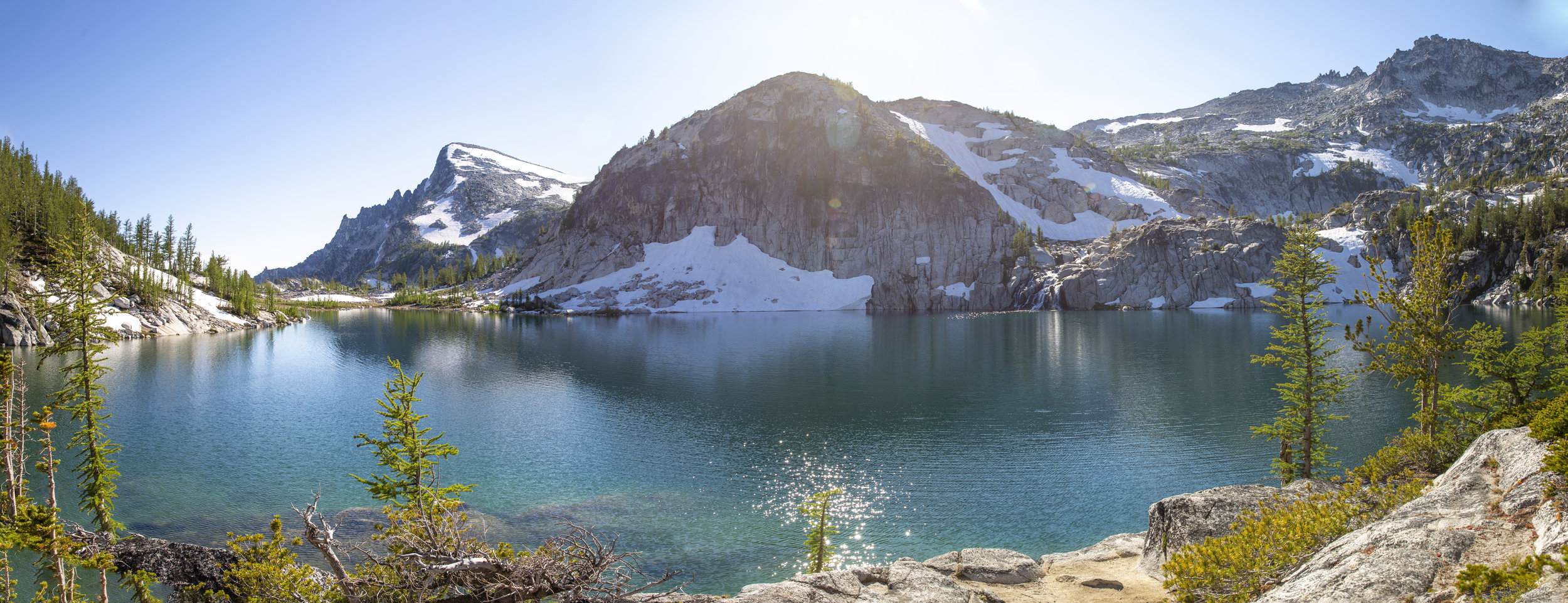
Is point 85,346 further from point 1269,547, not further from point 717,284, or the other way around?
point 717,284

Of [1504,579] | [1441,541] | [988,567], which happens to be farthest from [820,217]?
[1504,579]

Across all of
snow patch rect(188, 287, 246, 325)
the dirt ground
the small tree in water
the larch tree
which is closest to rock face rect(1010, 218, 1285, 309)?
the dirt ground

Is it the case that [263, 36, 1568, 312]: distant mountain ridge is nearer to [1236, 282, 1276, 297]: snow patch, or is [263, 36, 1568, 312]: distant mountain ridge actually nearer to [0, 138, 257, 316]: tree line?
[1236, 282, 1276, 297]: snow patch

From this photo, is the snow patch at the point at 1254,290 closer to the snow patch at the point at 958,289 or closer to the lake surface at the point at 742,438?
the snow patch at the point at 958,289

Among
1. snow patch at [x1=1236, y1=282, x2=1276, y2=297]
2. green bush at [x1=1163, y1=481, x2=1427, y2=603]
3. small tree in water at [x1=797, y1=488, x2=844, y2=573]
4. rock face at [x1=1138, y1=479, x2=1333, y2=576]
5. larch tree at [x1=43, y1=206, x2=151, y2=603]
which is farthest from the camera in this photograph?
snow patch at [x1=1236, y1=282, x2=1276, y2=297]

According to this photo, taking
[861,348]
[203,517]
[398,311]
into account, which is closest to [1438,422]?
[203,517]

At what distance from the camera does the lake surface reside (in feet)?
79.1

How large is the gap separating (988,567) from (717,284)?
151774 millimetres

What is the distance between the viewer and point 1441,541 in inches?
332

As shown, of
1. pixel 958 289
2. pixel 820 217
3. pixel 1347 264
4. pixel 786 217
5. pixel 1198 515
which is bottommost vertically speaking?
pixel 1198 515

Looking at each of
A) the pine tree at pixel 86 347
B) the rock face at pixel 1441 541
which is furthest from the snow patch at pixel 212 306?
the rock face at pixel 1441 541

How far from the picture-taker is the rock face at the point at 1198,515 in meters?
15.9

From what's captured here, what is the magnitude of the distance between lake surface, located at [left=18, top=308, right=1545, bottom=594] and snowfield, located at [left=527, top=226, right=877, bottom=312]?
86.3 meters

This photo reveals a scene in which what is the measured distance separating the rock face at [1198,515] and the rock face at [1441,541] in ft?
15.4
